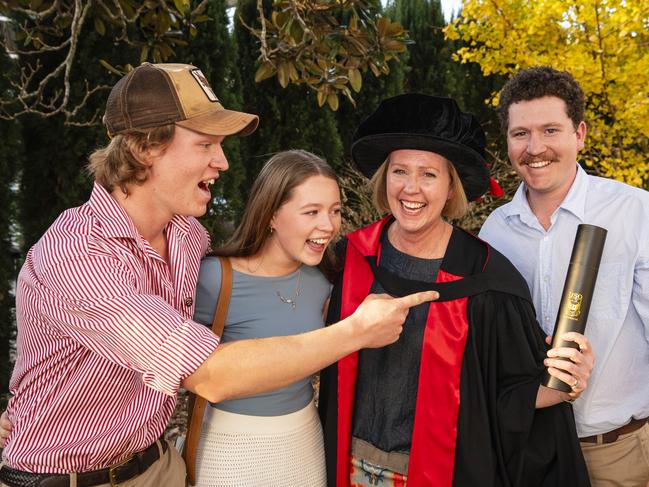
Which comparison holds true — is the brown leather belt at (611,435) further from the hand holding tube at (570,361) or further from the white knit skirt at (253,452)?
the white knit skirt at (253,452)

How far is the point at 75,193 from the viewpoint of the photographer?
444cm

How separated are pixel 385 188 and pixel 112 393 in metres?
1.33

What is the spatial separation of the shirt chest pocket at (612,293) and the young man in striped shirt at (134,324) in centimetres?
91

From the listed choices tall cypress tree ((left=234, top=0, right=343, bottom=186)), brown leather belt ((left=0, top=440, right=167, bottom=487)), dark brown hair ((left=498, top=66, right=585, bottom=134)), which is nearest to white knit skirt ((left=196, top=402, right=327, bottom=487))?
brown leather belt ((left=0, top=440, right=167, bottom=487))

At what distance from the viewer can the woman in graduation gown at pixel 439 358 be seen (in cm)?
210

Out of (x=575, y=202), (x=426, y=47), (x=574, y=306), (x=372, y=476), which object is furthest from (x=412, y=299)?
(x=426, y=47)

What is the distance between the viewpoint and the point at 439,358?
2.13 metres

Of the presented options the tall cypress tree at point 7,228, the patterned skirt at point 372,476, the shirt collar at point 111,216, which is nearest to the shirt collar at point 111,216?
the shirt collar at point 111,216

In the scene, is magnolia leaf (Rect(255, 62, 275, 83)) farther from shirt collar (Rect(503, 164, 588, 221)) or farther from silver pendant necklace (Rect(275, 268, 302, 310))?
shirt collar (Rect(503, 164, 588, 221))

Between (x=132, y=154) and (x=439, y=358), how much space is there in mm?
1237

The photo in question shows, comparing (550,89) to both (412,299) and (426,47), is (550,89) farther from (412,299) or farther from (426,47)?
(426,47)

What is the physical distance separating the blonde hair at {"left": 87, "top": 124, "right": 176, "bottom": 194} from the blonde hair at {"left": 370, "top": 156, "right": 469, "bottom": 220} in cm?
94

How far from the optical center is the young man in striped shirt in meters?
1.56

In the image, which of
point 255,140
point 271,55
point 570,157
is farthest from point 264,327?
point 255,140
